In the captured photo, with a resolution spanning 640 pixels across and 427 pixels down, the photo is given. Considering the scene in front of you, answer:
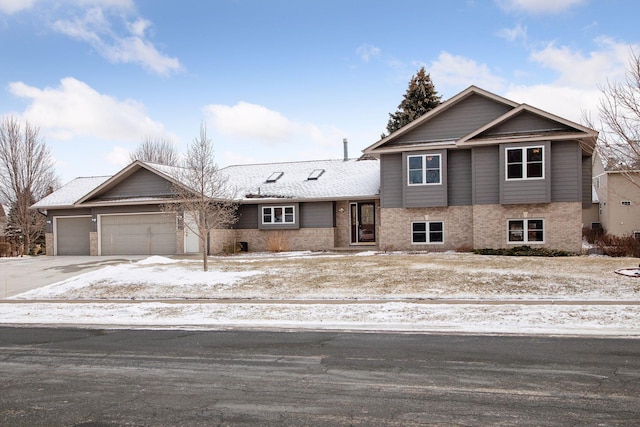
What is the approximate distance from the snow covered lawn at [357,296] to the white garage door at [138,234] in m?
8.02

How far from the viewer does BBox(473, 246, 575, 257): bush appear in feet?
70.5

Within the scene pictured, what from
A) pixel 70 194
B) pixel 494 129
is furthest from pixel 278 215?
pixel 70 194

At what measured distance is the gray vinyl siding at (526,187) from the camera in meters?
22.3

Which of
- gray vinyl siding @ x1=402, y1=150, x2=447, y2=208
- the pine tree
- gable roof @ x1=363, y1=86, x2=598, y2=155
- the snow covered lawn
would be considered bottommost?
the snow covered lawn

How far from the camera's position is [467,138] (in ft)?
76.5

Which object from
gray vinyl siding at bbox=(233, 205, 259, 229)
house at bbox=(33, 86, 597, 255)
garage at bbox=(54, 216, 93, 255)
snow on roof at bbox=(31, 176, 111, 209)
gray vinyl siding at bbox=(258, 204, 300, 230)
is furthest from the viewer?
snow on roof at bbox=(31, 176, 111, 209)

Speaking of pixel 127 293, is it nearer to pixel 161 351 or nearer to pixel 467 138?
pixel 161 351

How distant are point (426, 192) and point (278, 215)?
26.9ft

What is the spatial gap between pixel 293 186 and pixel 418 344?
2160cm

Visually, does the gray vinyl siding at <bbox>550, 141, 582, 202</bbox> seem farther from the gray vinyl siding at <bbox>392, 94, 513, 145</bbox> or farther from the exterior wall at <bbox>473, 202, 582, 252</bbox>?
the gray vinyl siding at <bbox>392, 94, 513, 145</bbox>

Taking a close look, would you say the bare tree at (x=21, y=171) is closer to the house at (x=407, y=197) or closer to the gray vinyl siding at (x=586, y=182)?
the house at (x=407, y=197)

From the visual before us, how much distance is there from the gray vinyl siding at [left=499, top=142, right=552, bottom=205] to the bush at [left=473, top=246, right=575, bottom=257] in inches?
79.6

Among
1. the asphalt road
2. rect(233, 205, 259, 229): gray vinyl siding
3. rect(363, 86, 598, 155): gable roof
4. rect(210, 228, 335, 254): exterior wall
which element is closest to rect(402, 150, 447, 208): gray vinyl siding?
rect(363, 86, 598, 155): gable roof

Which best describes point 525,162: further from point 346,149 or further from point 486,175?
point 346,149
